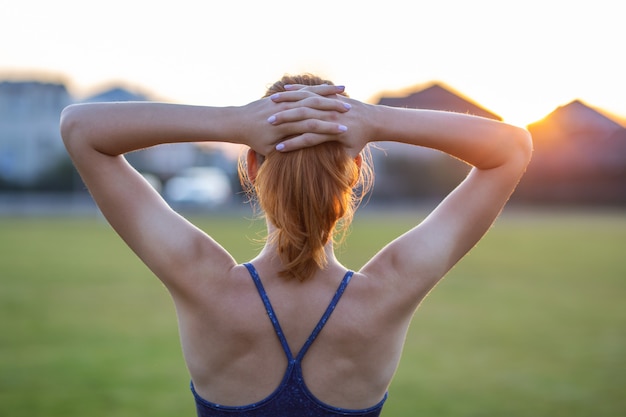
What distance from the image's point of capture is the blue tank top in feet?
5.32

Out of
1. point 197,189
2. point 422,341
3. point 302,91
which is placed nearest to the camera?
point 302,91

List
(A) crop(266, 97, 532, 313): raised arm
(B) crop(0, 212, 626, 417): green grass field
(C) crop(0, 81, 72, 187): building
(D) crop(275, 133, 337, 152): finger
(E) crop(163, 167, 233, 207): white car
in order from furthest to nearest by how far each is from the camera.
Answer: (C) crop(0, 81, 72, 187): building
(E) crop(163, 167, 233, 207): white car
(B) crop(0, 212, 626, 417): green grass field
(A) crop(266, 97, 532, 313): raised arm
(D) crop(275, 133, 337, 152): finger

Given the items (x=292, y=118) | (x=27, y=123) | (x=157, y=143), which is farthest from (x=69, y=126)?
(x=27, y=123)

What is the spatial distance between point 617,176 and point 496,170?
4539 centimetres

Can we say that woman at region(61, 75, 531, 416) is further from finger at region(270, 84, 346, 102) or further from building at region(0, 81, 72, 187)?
building at region(0, 81, 72, 187)

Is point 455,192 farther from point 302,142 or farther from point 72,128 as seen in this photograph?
point 72,128

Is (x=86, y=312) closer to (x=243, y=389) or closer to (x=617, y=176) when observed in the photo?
(x=243, y=389)

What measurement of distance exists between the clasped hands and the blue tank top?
0.99 feet

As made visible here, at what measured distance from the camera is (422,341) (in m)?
Answer: 9.05

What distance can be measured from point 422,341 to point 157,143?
7842 millimetres

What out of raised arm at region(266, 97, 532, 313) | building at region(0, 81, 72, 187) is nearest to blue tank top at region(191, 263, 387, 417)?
raised arm at region(266, 97, 532, 313)

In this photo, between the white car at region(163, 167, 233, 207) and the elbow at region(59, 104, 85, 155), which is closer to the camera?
the elbow at region(59, 104, 85, 155)

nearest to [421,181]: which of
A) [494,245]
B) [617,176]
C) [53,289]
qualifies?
[617,176]

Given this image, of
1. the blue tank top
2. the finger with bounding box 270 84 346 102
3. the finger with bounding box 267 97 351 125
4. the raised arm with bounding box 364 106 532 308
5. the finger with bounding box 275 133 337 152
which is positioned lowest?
the blue tank top
